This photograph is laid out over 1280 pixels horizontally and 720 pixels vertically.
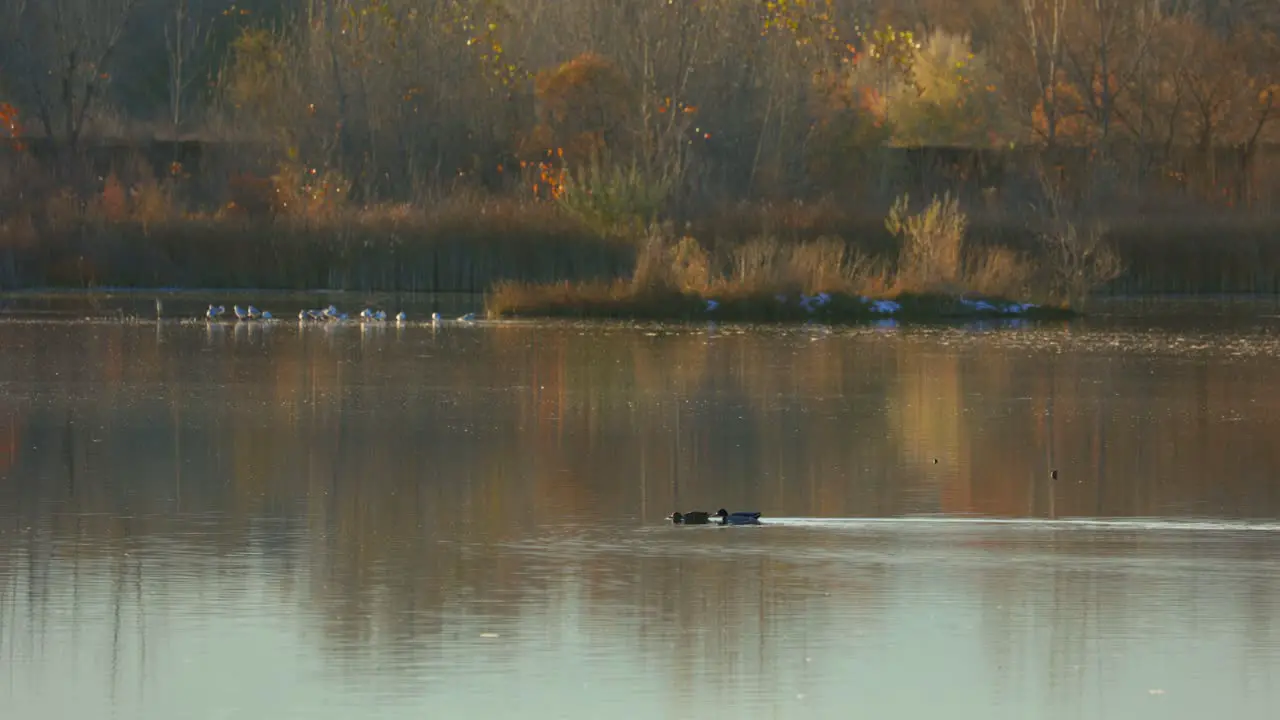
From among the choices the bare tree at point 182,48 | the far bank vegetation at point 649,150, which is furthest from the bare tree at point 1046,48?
the bare tree at point 182,48

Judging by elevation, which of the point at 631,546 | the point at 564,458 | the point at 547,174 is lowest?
the point at 631,546

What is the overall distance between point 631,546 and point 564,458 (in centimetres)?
458

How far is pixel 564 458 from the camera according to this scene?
1772 cm

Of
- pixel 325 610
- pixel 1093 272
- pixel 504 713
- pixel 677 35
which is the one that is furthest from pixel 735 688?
pixel 677 35

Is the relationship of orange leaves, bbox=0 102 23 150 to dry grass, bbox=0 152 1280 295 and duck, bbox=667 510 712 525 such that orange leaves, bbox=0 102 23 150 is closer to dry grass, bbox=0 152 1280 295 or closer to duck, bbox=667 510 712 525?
dry grass, bbox=0 152 1280 295

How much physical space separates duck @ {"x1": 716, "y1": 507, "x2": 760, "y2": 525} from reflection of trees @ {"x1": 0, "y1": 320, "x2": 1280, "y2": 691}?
24.0 inches

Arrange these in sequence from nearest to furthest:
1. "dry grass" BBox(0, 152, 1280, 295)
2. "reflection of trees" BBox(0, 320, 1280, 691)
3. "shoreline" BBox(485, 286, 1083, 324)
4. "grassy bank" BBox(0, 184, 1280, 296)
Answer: "reflection of trees" BBox(0, 320, 1280, 691) < "shoreline" BBox(485, 286, 1083, 324) < "dry grass" BBox(0, 152, 1280, 295) < "grassy bank" BBox(0, 184, 1280, 296)

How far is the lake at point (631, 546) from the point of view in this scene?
31.6ft

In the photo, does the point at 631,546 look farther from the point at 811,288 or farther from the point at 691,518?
the point at 811,288

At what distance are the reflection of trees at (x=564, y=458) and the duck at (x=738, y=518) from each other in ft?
2.00

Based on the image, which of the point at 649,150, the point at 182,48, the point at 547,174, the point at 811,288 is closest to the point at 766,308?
the point at 811,288

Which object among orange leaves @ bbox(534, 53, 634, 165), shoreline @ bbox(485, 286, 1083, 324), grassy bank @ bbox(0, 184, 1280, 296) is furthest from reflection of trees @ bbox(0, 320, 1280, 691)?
orange leaves @ bbox(534, 53, 634, 165)

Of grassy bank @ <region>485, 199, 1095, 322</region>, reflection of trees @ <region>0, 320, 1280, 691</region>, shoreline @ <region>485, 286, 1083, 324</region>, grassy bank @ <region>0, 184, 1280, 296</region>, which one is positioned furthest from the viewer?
grassy bank @ <region>0, 184, 1280, 296</region>

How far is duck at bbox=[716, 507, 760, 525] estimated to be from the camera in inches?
554
